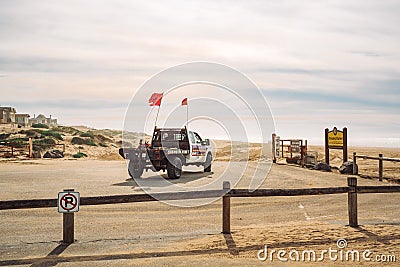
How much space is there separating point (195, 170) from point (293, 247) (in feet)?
58.3

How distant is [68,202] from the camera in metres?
8.90

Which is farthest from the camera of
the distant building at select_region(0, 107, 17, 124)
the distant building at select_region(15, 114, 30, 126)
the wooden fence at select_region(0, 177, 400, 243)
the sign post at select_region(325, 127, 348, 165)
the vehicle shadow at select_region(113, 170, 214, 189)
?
the distant building at select_region(15, 114, 30, 126)

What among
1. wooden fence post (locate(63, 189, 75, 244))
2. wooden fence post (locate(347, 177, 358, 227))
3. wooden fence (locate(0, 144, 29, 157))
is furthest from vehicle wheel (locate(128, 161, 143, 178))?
wooden fence (locate(0, 144, 29, 157))

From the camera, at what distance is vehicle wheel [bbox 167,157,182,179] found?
20719 mm

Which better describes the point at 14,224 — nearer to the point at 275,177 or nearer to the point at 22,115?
the point at 275,177

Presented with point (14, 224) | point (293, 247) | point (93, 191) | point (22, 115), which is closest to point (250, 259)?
point (293, 247)

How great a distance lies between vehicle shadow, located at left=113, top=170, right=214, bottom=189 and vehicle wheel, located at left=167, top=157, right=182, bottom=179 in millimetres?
216

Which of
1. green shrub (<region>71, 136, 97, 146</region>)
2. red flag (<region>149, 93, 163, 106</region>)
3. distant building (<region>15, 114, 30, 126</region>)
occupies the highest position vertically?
distant building (<region>15, 114, 30, 126</region>)

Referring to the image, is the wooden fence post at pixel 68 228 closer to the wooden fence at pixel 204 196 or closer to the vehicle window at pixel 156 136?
the wooden fence at pixel 204 196

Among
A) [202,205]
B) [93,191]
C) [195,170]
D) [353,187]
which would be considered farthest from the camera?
[195,170]

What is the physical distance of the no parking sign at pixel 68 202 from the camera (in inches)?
349

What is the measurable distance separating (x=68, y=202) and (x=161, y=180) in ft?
40.3

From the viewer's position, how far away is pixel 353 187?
399 inches

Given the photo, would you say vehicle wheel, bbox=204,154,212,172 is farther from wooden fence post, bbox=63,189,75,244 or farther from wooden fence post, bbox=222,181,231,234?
wooden fence post, bbox=63,189,75,244
